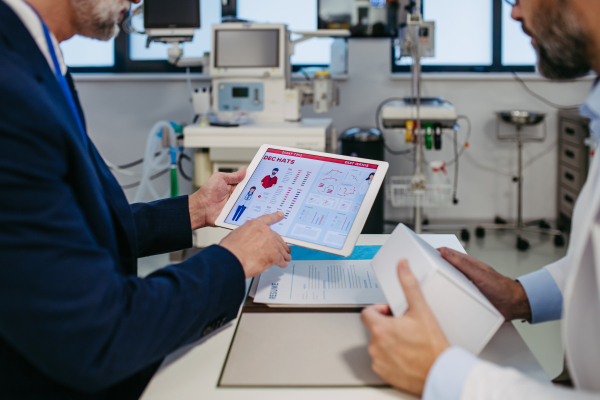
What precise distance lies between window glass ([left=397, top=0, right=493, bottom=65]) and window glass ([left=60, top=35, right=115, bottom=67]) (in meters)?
2.18

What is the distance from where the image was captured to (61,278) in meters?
0.60

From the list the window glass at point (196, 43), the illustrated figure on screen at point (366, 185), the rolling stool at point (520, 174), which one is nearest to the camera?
the illustrated figure on screen at point (366, 185)

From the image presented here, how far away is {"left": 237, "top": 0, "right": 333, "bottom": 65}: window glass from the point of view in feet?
12.7

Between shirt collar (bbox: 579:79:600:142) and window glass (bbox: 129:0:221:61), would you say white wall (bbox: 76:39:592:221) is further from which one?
shirt collar (bbox: 579:79:600:142)

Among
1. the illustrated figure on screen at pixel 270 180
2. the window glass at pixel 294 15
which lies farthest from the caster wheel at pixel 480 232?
the illustrated figure on screen at pixel 270 180

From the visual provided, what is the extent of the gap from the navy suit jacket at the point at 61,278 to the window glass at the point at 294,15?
10.9 feet

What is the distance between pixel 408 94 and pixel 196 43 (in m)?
1.59

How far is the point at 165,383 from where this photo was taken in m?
0.69

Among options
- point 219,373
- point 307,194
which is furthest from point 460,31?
point 219,373

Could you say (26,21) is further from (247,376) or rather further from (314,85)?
(314,85)

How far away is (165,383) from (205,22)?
3.58m

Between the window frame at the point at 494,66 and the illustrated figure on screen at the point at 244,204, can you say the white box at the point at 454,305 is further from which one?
the window frame at the point at 494,66

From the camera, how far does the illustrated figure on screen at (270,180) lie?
1.04 metres

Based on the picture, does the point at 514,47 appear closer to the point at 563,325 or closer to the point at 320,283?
the point at 320,283
